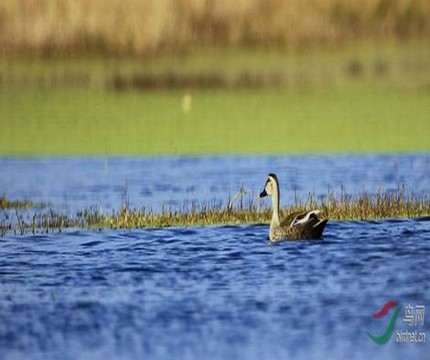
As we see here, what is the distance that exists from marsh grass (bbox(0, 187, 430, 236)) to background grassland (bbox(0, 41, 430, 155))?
7388mm

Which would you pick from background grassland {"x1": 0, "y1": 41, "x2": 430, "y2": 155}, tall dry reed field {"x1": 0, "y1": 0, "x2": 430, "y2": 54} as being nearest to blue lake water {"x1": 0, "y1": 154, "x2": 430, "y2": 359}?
background grassland {"x1": 0, "y1": 41, "x2": 430, "y2": 155}

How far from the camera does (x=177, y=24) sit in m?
31.4

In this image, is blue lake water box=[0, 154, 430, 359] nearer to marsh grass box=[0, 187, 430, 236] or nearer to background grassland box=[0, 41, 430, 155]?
marsh grass box=[0, 187, 430, 236]

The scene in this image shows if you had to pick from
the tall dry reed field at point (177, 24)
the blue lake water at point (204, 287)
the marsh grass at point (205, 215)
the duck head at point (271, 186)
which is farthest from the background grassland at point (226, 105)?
the duck head at point (271, 186)

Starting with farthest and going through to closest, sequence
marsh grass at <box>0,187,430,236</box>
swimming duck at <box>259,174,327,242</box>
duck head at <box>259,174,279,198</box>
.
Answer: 1. marsh grass at <box>0,187,430,236</box>
2. duck head at <box>259,174,279,198</box>
3. swimming duck at <box>259,174,327,242</box>

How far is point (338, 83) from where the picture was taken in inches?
1243

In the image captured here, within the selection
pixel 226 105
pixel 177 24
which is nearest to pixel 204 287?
pixel 226 105

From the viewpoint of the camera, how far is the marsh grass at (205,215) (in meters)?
17.7

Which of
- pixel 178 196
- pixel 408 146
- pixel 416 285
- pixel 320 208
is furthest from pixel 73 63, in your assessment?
pixel 416 285

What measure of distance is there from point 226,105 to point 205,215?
12.0m

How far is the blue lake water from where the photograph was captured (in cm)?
1238

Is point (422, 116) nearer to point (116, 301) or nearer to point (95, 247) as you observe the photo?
point (95, 247)

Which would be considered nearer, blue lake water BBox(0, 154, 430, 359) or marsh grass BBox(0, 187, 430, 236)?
blue lake water BBox(0, 154, 430, 359)

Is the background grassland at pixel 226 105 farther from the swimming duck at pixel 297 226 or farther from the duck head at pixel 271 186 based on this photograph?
the swimming duck at pixel 297 226
